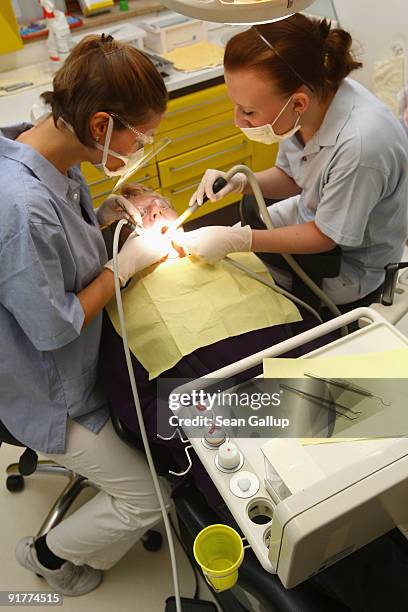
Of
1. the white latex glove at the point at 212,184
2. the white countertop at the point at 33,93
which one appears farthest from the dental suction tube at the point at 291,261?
the white countertop at the point at 33,93

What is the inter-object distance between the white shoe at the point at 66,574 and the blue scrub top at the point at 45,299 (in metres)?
0.52

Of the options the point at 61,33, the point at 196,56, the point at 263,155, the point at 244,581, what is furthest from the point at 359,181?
the point at 61,33

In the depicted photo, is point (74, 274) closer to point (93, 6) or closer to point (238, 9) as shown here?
point (238, 9)

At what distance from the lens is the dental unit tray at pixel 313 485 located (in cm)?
69

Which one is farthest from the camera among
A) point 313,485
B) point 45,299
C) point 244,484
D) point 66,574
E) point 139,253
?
point 66,574

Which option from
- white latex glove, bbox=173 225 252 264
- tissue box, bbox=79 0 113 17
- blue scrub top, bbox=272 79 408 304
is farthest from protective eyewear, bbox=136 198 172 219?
tissue box, bbox=79 0 113 17

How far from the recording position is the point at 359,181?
1.32 meters

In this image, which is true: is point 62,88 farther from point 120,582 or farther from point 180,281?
point 120,582

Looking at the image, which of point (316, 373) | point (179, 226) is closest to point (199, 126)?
point (179, 226)

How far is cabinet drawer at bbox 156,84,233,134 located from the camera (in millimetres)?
2453

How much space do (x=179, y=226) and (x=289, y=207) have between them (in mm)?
500

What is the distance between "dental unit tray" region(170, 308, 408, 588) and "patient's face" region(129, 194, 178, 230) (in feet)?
1.83

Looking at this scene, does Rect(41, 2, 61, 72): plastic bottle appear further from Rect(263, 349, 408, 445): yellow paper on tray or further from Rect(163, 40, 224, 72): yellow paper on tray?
Rect(263, 349, 408, 445): yellow paper on tray

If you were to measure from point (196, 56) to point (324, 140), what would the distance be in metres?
1.45
